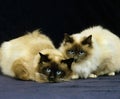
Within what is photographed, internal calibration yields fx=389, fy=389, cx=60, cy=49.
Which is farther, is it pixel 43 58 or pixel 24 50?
pixel 24 50

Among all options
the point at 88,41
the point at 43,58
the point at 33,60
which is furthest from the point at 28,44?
the point at 88,41

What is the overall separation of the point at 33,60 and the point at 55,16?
0.68 m

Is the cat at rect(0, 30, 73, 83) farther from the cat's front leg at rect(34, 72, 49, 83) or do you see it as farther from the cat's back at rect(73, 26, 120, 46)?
the cat's back at rect(73, 26, 120, 46)

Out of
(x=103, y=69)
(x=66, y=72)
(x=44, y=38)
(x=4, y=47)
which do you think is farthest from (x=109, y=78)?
(x=4, y=47)

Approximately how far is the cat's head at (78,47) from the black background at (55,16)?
1.80 ft

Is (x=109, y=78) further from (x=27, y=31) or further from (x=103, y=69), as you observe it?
(x=27, y=31)

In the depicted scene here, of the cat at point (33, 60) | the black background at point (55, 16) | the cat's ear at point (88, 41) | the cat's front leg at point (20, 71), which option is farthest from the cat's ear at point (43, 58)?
the black background at point (55, 16)

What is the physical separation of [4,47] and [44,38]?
309 mm

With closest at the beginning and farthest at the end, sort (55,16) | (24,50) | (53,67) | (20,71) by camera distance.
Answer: (53,67) < (20,71) < (24,50) < (55,16)

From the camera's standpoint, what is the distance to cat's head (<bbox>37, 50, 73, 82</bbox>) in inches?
97.3

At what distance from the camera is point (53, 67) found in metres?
2.48

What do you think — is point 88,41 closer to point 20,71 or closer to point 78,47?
point 78,47

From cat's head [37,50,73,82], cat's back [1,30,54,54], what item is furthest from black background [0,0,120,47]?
cat's head [37,50,73,82]

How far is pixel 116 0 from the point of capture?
315 cm
